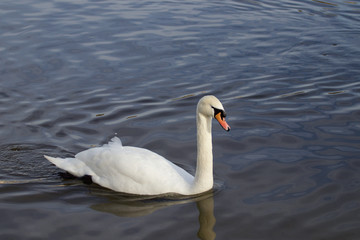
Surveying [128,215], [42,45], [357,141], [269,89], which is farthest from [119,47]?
[128,215]

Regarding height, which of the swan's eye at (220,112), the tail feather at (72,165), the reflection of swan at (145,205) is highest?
the swan's eye at (220,112)

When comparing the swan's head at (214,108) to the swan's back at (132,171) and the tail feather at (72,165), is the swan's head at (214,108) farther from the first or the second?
the tail feather at (72,165)

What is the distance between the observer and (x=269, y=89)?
10.7 metres

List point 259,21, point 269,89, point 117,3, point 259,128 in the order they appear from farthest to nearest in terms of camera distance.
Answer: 1. point 117,3
2. point 259,21
3. point 269,89
4. point 259,128

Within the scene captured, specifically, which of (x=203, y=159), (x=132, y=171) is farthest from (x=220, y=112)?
(x=132, y=171)

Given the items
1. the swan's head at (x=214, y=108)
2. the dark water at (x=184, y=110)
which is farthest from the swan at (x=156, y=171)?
the dark water at (x=184, y=110)

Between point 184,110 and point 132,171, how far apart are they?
10.1 ft

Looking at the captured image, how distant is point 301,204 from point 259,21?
9829mm

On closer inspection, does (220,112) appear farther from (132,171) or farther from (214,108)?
(132,171)

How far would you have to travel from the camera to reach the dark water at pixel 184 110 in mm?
6434

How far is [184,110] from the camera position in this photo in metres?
9.80

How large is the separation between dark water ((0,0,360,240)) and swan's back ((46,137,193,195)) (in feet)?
0.50

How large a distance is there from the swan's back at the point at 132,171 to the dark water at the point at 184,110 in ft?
0.50

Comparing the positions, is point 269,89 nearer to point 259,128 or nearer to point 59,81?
point 259,128
